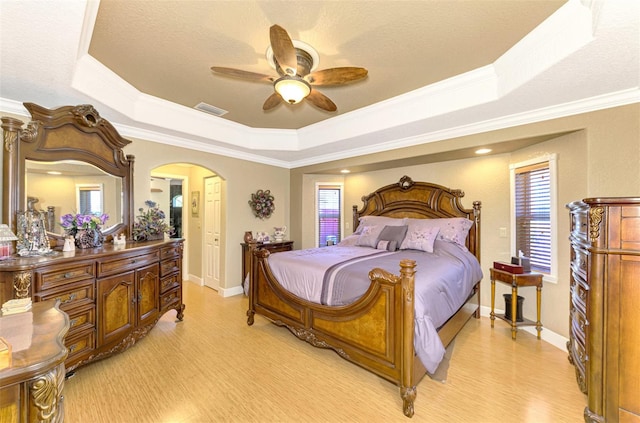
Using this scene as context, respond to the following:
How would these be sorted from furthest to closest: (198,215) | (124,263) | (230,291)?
1. (198,215)
2. (230,291)
3. (124,263)

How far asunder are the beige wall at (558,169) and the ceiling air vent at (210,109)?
6.40ft

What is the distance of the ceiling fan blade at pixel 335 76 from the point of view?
2.06 meters

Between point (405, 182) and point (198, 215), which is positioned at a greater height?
point (405, 182)

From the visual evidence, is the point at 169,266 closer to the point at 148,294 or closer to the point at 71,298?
the point at 148,294

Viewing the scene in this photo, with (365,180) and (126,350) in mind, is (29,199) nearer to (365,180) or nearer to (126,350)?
(126,350)

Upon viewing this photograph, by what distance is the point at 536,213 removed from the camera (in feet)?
10.6

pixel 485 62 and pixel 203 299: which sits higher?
pixel 485 62

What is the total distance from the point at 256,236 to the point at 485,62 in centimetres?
417

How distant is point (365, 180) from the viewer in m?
5.08

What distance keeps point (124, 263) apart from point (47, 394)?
2.00m

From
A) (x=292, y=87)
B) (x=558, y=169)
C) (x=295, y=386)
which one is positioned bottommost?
(x=295, y=386)

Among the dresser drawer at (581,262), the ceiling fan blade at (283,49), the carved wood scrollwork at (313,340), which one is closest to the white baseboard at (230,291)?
the carved wood scrollwork at (313,340)

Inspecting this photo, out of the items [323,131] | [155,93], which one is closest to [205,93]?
[155,93]

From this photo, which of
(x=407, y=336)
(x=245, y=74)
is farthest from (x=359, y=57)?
(x=407, y=336)
